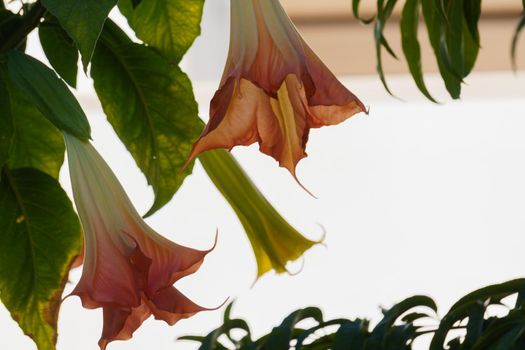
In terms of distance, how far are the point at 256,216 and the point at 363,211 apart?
150 centimetres

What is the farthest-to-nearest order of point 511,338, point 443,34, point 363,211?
point 363,211, point 443,34, point 511,338

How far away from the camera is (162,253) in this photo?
0.30 meters

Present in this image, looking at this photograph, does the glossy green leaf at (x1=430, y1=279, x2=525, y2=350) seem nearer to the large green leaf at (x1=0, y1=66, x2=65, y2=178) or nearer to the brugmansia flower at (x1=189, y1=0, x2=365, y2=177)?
the brugmansia flower at (x1=189, y1=0, x2=365, y2=177)

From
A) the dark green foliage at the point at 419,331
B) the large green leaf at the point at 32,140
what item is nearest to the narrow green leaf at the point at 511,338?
the dark green foliage at the point at 419,331

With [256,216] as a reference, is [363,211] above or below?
below

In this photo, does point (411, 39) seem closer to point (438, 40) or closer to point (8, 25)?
point (438, 40)

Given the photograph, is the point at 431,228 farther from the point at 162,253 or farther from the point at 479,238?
the point at 162,253

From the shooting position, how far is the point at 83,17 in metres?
0.26

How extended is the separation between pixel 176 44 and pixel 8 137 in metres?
0.07

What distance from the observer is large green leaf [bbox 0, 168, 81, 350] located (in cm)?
35

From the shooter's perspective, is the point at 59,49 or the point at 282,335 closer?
the point at 282,335

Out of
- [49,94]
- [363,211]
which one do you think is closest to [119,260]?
A: [49,94]

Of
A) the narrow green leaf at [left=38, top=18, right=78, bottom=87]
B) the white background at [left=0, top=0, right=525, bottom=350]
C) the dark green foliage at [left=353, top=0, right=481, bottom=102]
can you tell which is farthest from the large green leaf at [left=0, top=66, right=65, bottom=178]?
the white background at [left=0, top=0, right=525, bottom=350]

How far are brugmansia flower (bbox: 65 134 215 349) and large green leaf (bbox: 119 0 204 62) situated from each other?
2.6 inches
